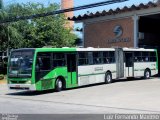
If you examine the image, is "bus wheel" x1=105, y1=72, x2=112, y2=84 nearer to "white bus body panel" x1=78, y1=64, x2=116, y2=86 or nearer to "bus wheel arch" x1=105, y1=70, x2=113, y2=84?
"bus wheel arch" x1=105, y1=70, x2=113, y2=84

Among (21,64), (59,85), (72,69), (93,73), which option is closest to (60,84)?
(59,85)

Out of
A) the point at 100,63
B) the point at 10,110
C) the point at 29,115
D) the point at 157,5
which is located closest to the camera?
the point at 29,115

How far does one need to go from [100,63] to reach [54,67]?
550cm

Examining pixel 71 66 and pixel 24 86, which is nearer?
pixel 24 86

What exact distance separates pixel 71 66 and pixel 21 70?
12.6 feet

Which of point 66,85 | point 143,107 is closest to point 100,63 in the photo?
point 66,85

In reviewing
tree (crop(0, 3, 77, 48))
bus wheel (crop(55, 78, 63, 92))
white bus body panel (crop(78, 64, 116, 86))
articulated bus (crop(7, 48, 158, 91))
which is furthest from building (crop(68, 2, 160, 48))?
bus wheel (crop(55, 78, 63, 92))

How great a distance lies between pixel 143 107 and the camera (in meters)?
16.1

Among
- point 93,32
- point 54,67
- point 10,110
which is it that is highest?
point 93,32

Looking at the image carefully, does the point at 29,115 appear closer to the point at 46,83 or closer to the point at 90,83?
the point at 46,83

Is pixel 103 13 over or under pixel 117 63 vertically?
over

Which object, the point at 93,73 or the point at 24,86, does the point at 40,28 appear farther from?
the point at 24,86

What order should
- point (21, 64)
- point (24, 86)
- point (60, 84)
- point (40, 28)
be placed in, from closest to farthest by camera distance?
point (24, 86) < point (21, 64) < point (60, 84) < point (40, 28)

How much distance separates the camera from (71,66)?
2539 cm
